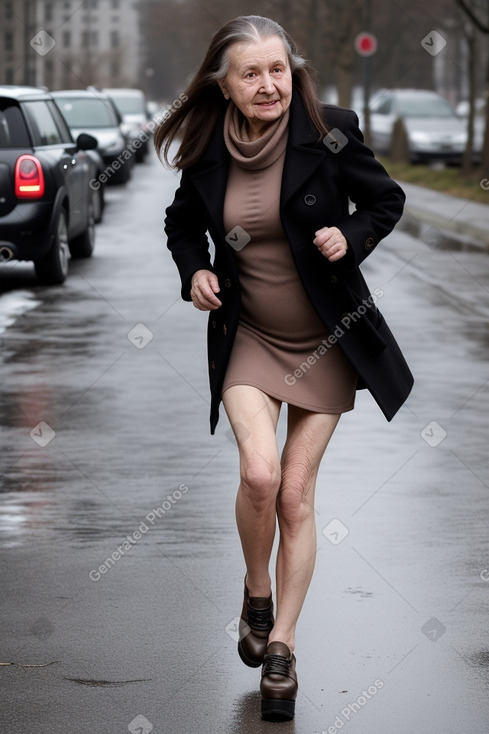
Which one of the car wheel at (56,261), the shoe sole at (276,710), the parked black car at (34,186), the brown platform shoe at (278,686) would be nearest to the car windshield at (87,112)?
the parked black car at (34,186)

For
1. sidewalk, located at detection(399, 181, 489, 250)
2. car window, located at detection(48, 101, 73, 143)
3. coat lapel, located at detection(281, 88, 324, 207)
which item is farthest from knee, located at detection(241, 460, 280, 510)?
sidewalk, located at detection(399, 181, 489, 250)

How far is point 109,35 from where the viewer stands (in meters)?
191

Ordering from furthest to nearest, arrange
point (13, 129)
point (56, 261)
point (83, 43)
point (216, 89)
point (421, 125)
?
point (83, 43) < point (421, 125) < point (56, 261) < point (13, 129) < point (216, 89)

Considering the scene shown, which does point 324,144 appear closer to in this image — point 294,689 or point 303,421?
point 303,421

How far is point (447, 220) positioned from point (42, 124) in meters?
9.48

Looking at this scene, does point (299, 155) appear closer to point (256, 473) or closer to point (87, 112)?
point (256, 473)

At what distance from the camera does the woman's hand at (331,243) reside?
4273 mm

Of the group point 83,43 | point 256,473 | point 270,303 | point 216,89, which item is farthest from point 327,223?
point 83,43

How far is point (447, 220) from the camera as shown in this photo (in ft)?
75.3

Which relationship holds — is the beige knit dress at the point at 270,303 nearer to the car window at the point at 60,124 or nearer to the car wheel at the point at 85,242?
the car window at the point at 60,124

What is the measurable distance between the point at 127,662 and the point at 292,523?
0.67 meters

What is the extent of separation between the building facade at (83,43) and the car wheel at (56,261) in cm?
7741

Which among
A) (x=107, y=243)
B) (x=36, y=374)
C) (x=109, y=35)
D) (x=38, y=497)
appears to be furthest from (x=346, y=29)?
(x=109, y=35)

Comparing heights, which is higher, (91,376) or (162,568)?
(162,568)
